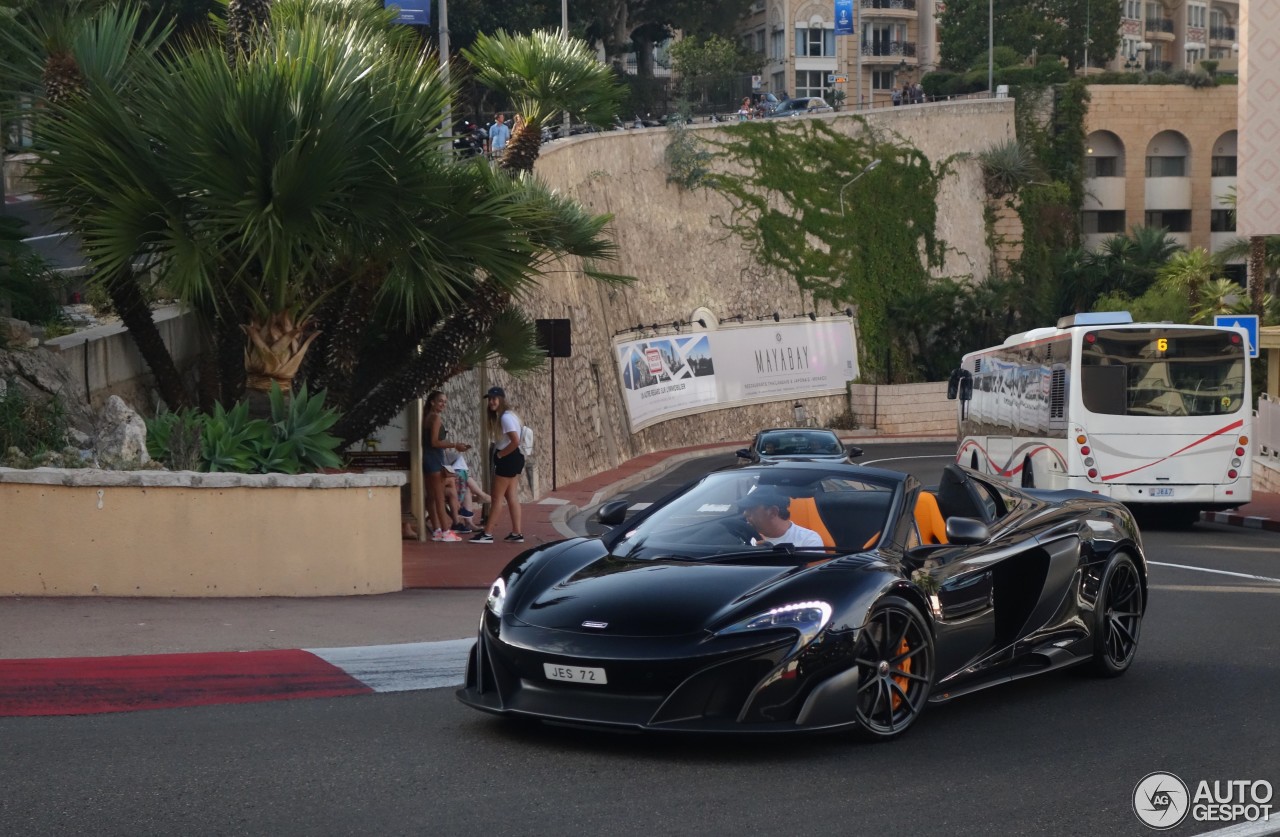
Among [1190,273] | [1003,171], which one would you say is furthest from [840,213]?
[1190,273]

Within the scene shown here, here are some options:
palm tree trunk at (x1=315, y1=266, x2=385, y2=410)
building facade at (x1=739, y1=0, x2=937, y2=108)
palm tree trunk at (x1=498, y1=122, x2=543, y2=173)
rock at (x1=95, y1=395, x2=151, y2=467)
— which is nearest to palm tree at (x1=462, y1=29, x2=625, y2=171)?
palm tree trunk at (x1=498, y1=122, x2=543, y2=173)

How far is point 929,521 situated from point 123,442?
655 cm

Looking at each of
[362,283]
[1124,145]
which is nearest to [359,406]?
[362,283]

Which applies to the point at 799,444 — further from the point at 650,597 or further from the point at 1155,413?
the point at 650,597

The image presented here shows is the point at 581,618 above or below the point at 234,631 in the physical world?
above

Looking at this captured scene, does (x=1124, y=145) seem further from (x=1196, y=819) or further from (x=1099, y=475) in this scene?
(x=1196, y=819)

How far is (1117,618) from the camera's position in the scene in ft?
28.2

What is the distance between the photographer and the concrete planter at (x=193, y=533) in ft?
34.1

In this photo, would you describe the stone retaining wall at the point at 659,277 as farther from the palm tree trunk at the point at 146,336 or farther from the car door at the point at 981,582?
the car door at the point at 981,582

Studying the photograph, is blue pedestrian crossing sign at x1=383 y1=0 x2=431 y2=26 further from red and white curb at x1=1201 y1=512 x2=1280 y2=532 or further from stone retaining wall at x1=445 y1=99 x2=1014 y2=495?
red and white curb at x1=1201 y1=512 x2=1280 y2=532

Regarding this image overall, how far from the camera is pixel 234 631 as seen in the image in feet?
31.6

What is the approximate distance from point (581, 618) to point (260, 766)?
57.4 inches

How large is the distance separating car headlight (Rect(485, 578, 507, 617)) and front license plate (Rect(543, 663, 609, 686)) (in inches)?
20.1

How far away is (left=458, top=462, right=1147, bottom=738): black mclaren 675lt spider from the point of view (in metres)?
6.08
